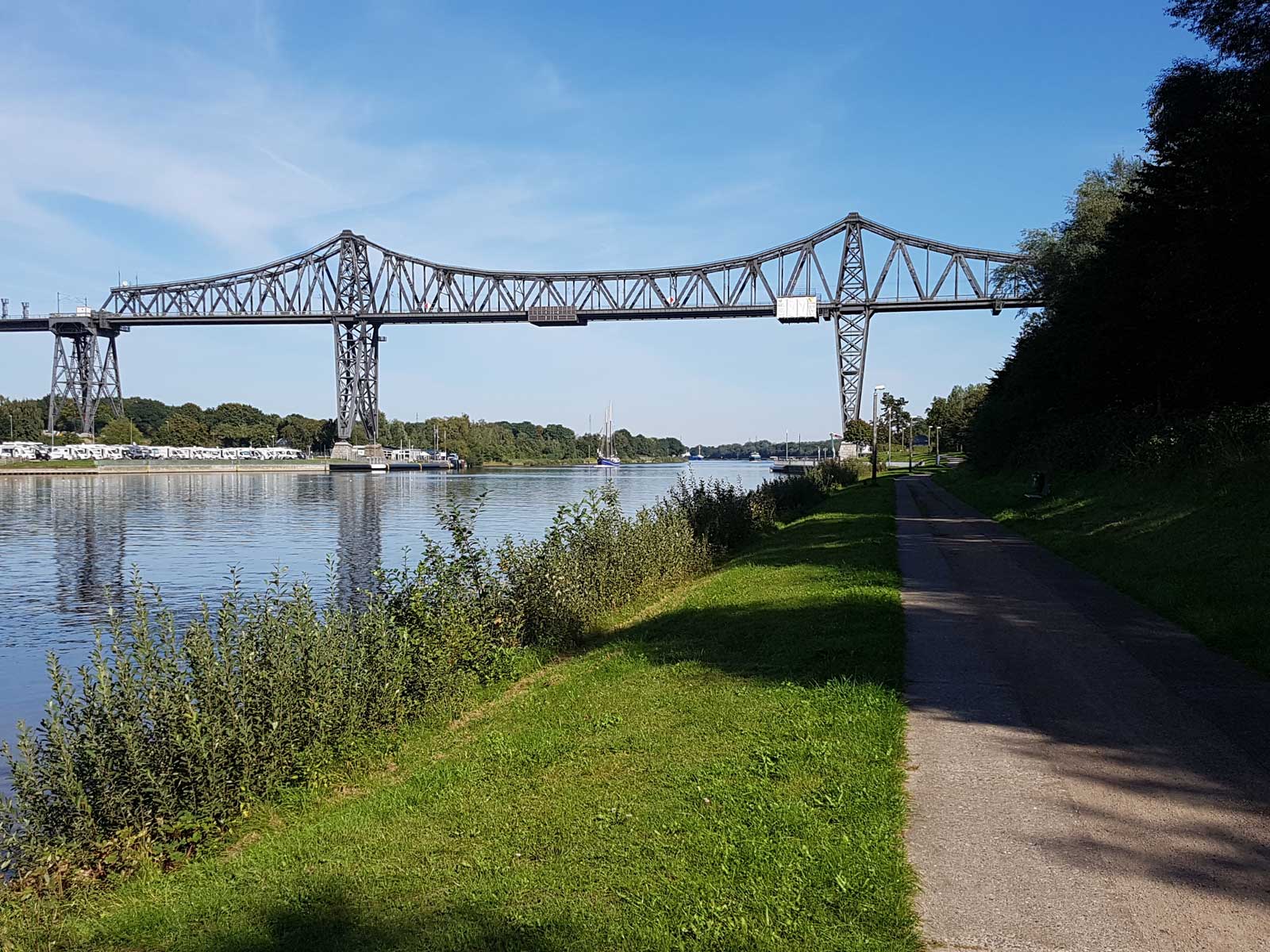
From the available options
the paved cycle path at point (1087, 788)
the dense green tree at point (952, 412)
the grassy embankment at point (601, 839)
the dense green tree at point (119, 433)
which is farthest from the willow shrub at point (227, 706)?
the dense green tree at point (119, 433)

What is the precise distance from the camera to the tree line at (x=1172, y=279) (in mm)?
19641

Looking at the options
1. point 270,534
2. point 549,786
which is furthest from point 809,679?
point 270,534

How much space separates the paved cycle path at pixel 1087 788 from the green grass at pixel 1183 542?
54 centimetres

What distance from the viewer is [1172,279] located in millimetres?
23828

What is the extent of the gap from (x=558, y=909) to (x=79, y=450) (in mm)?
131267

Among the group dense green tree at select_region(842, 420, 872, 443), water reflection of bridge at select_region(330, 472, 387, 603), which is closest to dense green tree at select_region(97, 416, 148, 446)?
water reflection of bridge at select_region(330, 472, 387, 603)

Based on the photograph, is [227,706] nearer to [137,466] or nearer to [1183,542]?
[1183,542]

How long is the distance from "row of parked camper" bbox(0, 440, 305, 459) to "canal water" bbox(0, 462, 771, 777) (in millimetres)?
43284

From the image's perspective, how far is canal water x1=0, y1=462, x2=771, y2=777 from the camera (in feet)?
57.4

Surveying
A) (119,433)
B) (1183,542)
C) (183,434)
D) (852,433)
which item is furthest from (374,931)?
(183,434)

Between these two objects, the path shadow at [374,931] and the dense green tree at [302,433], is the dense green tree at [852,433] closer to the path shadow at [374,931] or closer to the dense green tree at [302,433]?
the path shadow at [374,931]

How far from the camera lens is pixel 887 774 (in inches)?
247

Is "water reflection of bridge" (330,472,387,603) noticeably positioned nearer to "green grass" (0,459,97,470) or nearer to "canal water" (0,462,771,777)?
"canal water" (0,462,771,777)

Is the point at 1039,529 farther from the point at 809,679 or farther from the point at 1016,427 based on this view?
the point at 1016,427
